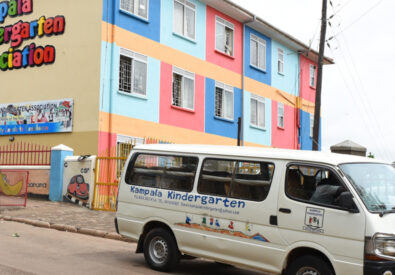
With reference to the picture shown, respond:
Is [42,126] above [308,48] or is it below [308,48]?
below

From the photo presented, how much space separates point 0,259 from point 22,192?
7.81 metres

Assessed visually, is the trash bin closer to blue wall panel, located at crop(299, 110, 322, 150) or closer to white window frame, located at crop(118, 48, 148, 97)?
white window frame, located at crop(118, 48, 148, 97)

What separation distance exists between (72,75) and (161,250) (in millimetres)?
10606

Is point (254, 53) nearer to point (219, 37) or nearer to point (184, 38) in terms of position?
point (219, 37)

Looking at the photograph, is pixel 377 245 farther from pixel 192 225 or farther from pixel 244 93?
pixel 244 93

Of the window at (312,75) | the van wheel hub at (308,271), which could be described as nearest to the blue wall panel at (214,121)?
the window at (312,75)

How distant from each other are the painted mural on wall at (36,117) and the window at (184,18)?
5673 mm

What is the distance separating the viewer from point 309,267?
645 cm

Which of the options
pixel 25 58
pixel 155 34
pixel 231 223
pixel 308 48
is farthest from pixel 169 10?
pixel 231 223

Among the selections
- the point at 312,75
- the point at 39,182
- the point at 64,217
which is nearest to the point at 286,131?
the point at 312,75

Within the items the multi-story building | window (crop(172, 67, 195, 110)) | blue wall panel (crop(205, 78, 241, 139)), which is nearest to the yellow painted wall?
the multi-story building

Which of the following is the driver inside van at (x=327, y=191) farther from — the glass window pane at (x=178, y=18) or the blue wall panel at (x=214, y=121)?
the blue wall panel at (x=214, y=121)

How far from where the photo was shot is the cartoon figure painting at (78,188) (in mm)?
15531

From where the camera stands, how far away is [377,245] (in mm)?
5961
